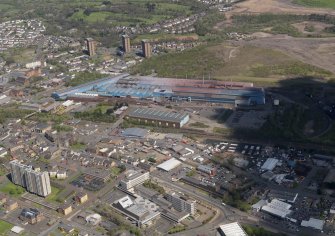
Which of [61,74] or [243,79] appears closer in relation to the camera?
[243,79]

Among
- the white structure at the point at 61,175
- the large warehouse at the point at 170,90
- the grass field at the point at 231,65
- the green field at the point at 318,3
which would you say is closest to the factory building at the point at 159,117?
the large warehouse at the point at 170,90

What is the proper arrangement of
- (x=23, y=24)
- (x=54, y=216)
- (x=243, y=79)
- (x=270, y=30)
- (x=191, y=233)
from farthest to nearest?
(x=23, y=24) < (x=270, y=30) < (x=243, y=79) < (x=54, y=216) < (x=191, y=233)

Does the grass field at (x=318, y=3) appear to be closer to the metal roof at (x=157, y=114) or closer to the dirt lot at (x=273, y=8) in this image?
the dirt lot at (x=273, y=8)

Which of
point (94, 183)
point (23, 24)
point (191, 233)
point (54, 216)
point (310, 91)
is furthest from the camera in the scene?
point (23, 24)

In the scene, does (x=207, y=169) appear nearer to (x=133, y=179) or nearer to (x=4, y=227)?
(x=133, y=179)

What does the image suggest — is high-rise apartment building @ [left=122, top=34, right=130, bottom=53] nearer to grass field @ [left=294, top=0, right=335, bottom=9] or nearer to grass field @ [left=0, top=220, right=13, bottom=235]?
grass field @ [left=294, top=0, right=335, bottom=9]

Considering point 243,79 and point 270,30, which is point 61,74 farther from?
point 270,30

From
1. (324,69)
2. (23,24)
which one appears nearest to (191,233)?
(324,69)
